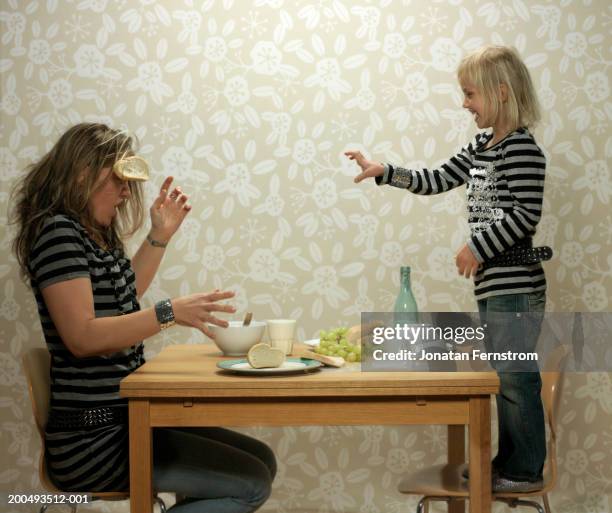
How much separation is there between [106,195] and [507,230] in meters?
1.10

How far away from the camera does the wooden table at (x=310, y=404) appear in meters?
1.80

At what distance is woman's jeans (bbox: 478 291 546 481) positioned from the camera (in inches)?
85.4

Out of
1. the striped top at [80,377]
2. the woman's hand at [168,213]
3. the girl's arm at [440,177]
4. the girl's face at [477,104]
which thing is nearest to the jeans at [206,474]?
the striped top at [80,377]

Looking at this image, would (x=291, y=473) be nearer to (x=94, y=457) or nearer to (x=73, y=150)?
(x=94, y=457)

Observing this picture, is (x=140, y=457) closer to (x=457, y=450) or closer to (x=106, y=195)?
(x=106, y=195)

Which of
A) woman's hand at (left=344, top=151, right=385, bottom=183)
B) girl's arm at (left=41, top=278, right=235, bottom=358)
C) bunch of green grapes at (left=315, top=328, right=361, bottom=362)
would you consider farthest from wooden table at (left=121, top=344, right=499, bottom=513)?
woman's hand at (left=344, top=151, right=385, bottom=183)

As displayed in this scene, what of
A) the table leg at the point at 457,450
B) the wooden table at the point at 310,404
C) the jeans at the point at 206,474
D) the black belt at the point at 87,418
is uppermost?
the wooden table at the point at 310,404

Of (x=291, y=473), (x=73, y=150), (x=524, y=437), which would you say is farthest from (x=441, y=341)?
(x=291, y=473)

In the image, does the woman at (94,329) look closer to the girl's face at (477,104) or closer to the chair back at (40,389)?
the chair back at (40,389)

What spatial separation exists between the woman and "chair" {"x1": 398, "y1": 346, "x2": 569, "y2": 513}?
42 centimetres

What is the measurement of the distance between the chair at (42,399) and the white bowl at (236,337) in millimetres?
427

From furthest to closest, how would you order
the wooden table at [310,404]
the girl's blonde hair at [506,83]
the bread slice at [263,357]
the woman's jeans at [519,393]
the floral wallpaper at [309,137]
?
the floral wallpaper at [309,137]
the girl's blonde hair at [506,83]
the woman's jeans at [519,393]
the bread slice at [263,357]
the wooden table at [310,404]

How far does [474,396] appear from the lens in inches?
71.9

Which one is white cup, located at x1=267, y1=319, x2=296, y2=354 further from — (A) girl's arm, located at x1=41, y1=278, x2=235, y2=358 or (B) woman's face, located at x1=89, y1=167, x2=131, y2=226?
(B) woman's face, located at x1=89, y1=167, x2=131, y2=226
